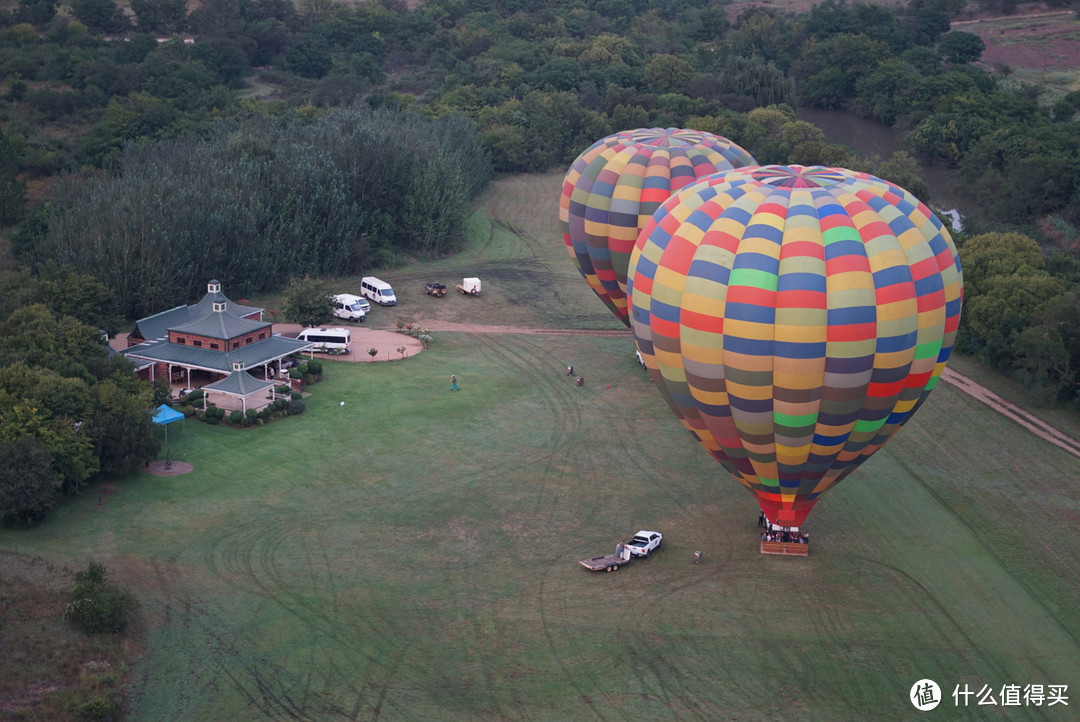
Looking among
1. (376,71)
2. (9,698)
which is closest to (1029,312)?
(9,698)

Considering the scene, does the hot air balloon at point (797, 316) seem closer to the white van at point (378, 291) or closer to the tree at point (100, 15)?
the white van at point (378, 291)

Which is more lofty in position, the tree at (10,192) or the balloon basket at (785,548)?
the tree at (10,192)

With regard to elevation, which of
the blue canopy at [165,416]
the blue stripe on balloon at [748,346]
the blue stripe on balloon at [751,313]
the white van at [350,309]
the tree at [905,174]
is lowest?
the white van at [350,309]

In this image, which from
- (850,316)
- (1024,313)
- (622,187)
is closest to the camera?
(850,316)

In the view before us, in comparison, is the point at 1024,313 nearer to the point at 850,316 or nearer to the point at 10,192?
the point at 850,316

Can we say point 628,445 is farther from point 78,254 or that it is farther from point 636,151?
point 78,254

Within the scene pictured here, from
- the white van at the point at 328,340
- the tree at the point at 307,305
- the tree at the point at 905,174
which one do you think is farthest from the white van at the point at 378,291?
the tree at the point at 905,174

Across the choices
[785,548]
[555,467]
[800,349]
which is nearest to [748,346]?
[800,349]
